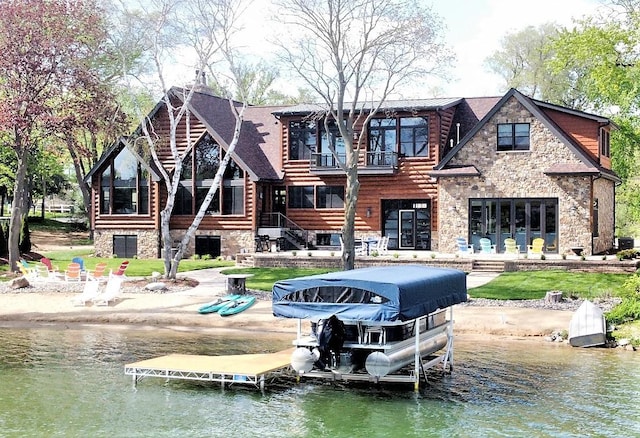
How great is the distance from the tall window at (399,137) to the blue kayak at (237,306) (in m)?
16.0

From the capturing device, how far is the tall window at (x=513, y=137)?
36.9m

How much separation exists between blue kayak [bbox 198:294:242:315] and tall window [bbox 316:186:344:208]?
53.5 ft

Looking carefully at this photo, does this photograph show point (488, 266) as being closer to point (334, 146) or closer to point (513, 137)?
point (513, 137)

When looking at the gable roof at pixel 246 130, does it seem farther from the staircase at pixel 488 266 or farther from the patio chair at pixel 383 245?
the staircase at pixel 488 266

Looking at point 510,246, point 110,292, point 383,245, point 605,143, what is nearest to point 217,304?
point 110,292

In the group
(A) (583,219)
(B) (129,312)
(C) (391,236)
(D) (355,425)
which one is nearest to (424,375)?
(D) (355,425)

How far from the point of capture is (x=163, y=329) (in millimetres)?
24297

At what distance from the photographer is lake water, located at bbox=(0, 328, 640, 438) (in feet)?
45.4

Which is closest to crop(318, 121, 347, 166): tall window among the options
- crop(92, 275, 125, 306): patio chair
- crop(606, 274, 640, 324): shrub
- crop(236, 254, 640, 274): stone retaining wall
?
crop(236, 254, 640, 274): stone retaining wall

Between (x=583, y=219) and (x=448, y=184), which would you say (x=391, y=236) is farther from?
(x=583, y=219)

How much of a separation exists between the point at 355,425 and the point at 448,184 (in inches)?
980

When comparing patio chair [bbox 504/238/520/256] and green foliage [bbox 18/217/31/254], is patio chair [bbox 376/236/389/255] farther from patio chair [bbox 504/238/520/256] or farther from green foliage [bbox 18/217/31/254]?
green foliage [bbox 18/217/31/254]

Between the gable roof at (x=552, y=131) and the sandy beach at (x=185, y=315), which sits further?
the gable roof at (x=552, y=131)

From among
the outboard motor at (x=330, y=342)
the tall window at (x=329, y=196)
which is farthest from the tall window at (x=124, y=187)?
the outboard motor at (x=330, y=342)
